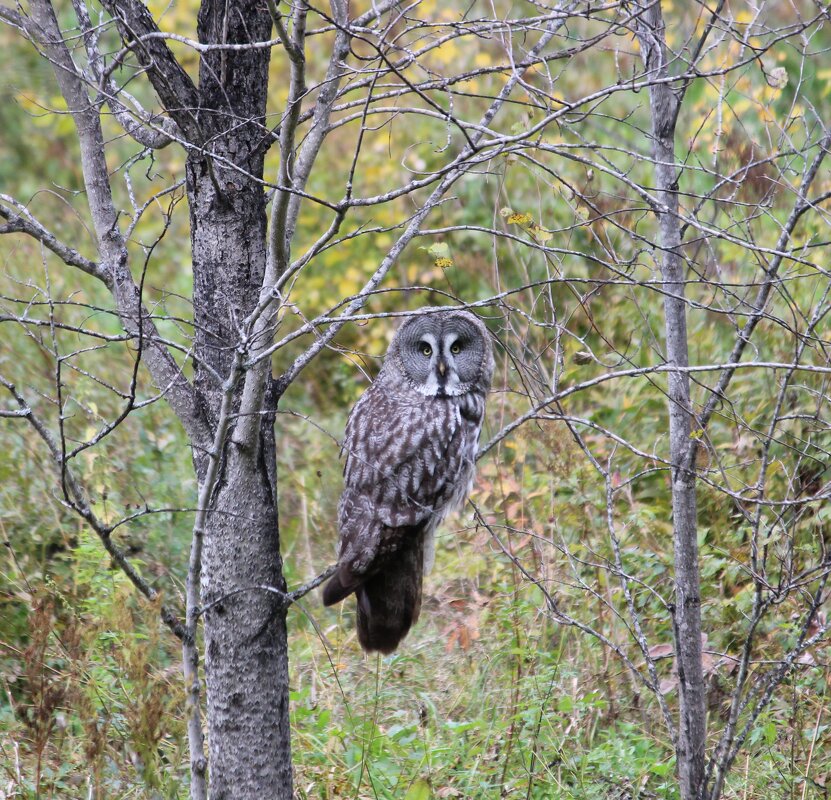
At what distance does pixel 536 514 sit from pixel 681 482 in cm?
170

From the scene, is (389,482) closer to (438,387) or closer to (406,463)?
(406,463)

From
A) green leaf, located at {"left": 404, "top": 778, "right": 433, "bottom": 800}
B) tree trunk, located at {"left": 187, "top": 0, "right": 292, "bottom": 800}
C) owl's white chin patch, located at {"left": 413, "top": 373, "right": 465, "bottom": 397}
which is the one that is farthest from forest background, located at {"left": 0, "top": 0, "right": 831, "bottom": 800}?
owl's white chin patch, located at {"left": 413, "top": 373, "right": 465, "bottom": 397}

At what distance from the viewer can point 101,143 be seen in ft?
7.39

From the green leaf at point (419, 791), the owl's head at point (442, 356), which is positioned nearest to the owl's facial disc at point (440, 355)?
the owl's head at point (442, 356)

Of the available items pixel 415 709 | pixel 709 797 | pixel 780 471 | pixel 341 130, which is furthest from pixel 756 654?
pixel 341 130

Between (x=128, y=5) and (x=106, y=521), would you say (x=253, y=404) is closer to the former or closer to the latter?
(x=128, y=5)

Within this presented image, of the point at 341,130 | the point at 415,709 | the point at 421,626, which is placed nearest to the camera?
the point at 415,709

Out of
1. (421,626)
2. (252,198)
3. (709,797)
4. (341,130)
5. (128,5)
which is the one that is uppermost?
(341,130)

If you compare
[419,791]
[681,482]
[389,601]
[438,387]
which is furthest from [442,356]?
[419,791]

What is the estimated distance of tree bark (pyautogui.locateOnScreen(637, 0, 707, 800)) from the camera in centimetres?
247

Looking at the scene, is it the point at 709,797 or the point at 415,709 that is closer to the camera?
the point at 709,797

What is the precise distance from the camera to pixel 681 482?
2.51 meters

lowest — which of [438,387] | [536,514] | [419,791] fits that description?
[419,791]

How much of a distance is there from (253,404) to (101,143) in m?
0.70
